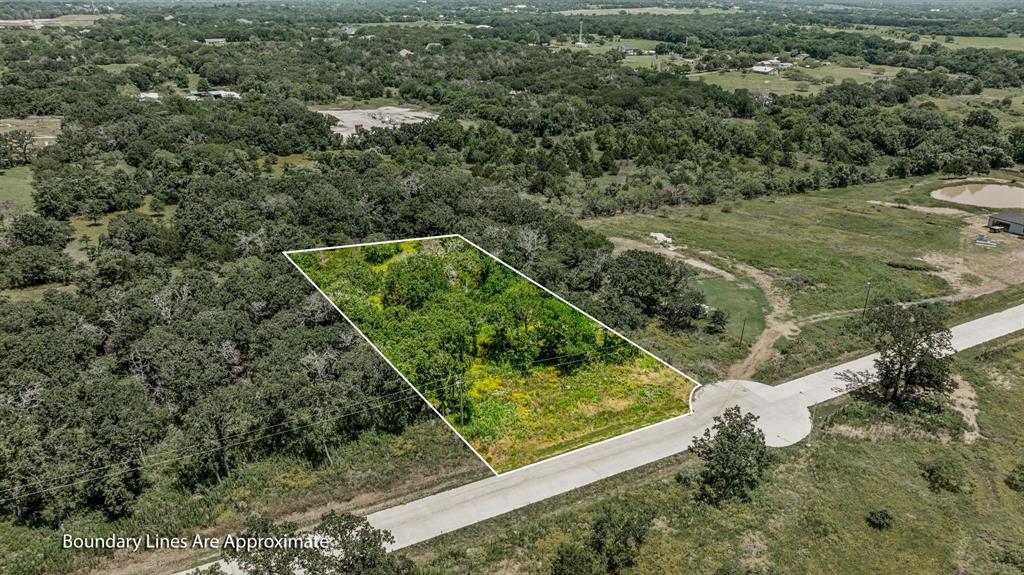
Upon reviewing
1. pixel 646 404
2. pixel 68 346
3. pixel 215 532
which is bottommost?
pixel 215 532

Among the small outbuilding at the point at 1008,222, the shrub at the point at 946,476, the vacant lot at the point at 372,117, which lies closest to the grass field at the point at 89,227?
the vacant lot at the point at 372,117

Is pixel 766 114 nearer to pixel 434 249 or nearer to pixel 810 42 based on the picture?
pixel 810 42

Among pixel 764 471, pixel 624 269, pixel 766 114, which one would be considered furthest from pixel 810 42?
pixel 764 471

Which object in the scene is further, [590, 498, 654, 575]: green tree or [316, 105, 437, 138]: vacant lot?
[316, 105, 437, 138]: vacant lot

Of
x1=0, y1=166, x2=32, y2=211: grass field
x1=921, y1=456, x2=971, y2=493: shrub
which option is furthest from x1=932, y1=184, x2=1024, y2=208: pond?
x1=0, y1=166, x2=32, y2=211: grass field

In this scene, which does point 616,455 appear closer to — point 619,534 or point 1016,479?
point 619,534

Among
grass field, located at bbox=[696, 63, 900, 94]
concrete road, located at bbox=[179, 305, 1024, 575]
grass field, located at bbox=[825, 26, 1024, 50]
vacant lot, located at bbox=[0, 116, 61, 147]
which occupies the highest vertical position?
grass field, located at bbox=[825, 26, 1024, 50]

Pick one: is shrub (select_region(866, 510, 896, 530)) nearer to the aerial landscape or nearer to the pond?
the aerial landscape
